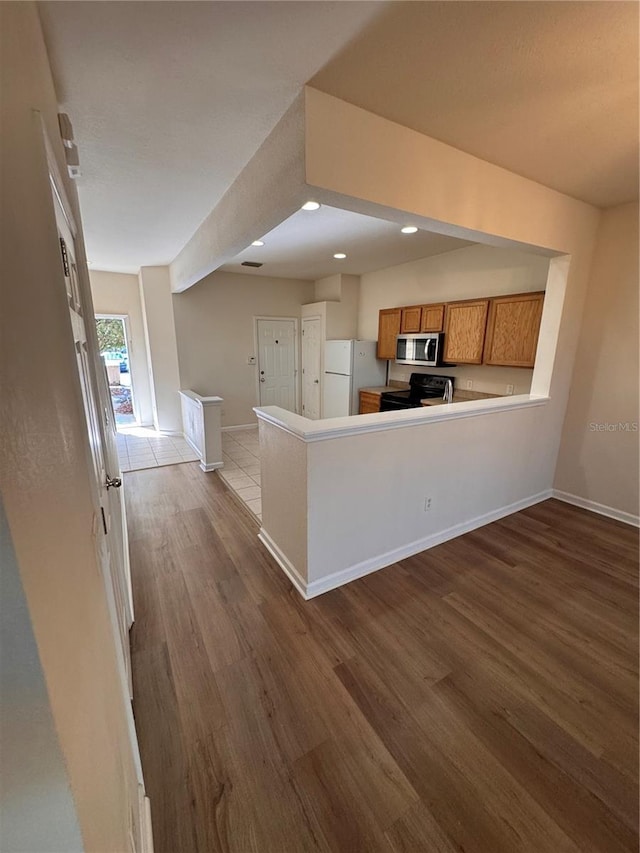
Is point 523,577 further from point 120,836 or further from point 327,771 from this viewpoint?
point 120,836

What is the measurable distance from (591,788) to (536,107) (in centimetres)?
290

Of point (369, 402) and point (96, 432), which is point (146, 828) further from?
point (369, 402)

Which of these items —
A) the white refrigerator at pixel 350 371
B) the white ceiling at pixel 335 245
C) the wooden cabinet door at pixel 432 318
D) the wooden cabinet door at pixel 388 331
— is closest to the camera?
the white ceiling at pixel 335 245

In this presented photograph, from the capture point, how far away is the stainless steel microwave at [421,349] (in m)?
4.12

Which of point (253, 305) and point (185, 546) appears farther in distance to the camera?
point (253, 305)

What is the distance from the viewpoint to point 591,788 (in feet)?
4.18

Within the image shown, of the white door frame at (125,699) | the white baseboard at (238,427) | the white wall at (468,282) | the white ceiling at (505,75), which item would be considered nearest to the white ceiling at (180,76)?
the white ceiling at (505,75)

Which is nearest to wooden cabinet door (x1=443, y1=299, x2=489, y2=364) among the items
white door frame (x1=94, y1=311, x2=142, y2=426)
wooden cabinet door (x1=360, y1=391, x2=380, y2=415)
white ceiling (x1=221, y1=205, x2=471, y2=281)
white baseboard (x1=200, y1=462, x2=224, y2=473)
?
white ceiling (x1=221, y1=205, x2=471, y2=281)

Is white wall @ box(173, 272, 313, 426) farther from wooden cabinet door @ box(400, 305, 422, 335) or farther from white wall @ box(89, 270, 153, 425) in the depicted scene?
wooden cabinet door @ box(400, 305, 422, 335)

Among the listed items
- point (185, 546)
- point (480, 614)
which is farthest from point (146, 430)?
point (480, 614)

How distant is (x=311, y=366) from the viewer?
20.9ft

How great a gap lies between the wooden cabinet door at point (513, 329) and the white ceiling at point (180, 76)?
2.71 metres

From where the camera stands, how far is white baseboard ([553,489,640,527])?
3.04m

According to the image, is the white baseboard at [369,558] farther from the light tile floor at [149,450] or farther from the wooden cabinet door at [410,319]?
the wooden cabinet door at [410,319]
